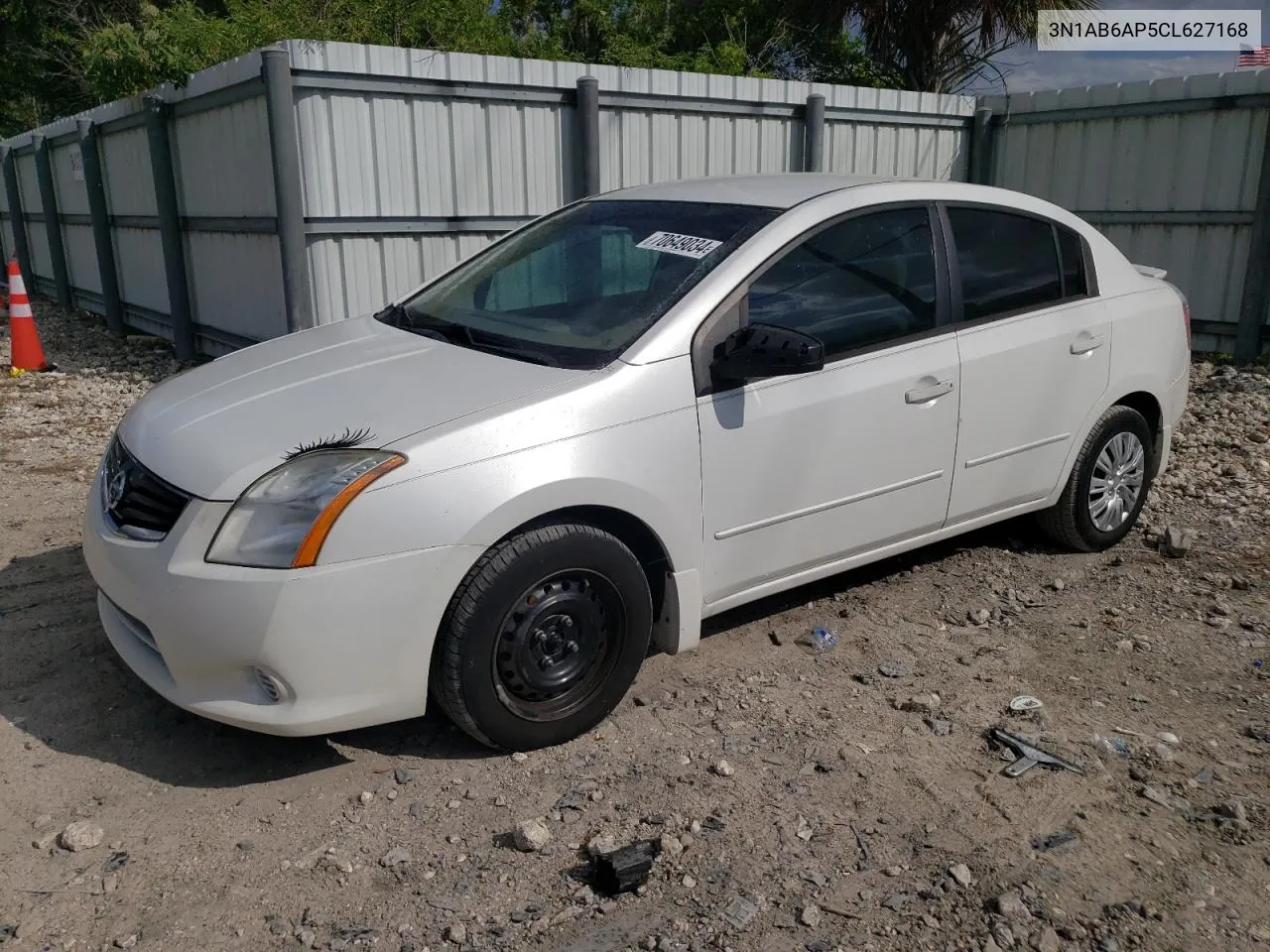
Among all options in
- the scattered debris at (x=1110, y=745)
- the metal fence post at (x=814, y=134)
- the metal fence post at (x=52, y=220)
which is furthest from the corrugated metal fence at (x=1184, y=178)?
the metal fence post at (x=52, y=220)

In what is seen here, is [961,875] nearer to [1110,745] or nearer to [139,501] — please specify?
[1110,745]

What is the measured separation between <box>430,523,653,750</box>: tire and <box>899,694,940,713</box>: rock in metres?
0.93

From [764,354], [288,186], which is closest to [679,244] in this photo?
[764,354]

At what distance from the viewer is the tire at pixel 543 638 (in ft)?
10.1

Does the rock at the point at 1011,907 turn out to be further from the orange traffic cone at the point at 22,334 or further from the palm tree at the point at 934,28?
the palm tree at the point at 934,28

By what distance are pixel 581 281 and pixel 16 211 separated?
1612cm

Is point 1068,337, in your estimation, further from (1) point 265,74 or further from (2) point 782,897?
(1) point 265,74

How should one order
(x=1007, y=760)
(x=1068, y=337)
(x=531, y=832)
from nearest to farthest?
(x=531, y=832)
(x=1007, y=760)
(x=1068, y=337)

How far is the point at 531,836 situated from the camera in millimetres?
2885

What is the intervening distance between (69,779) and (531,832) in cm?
143

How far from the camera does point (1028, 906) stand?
2.66 m

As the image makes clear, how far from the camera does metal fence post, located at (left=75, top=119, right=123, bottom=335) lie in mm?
11531

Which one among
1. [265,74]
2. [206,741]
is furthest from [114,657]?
[265,74]

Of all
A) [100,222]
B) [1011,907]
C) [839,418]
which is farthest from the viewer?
[100,222]
